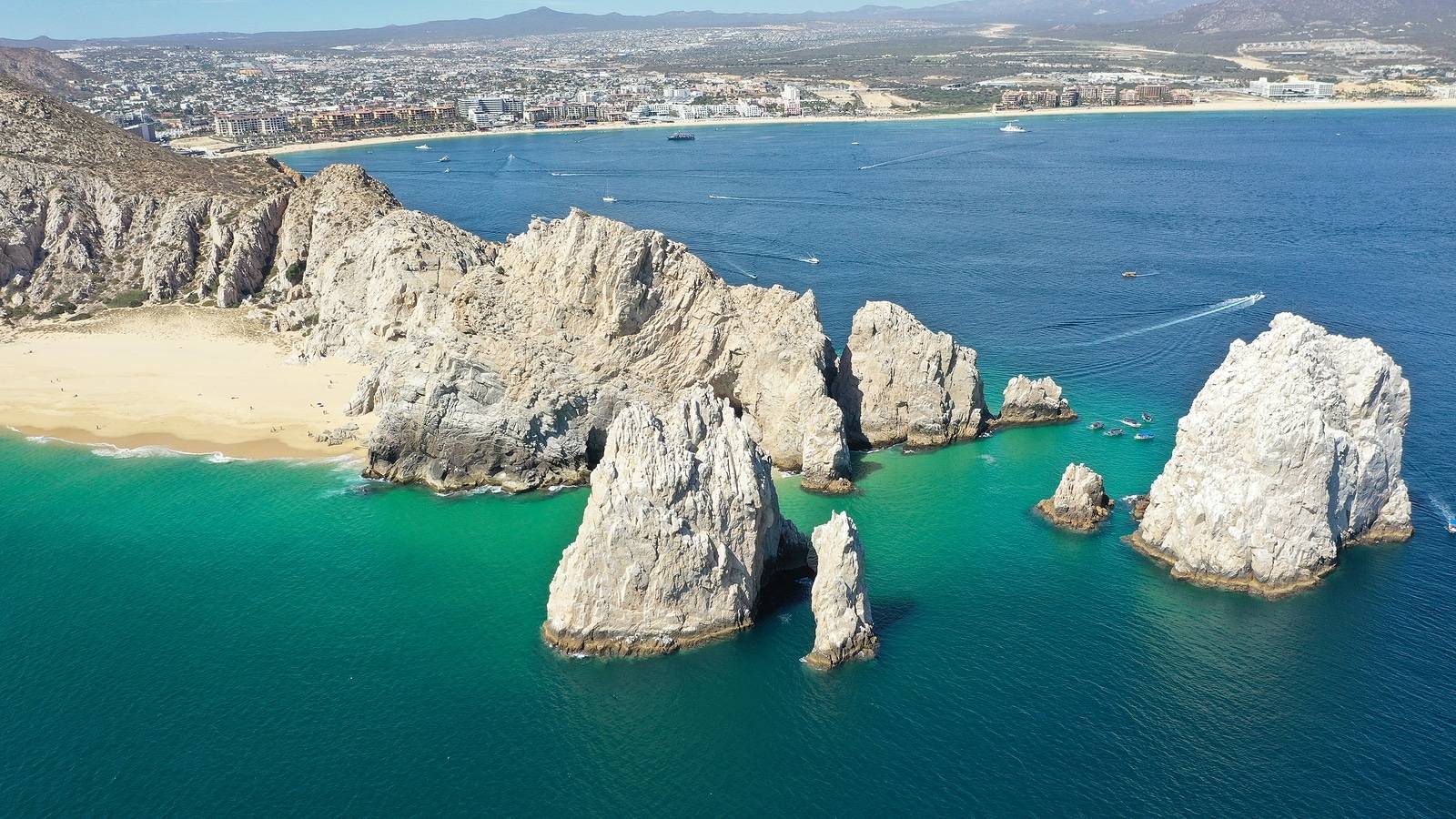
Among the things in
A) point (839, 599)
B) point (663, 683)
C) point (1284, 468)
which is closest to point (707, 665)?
point (663, 683)

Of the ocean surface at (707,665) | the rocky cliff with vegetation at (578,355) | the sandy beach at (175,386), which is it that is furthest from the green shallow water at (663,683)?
the sandy beach at (175,386)

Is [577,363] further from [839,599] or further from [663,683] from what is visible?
[839,599]

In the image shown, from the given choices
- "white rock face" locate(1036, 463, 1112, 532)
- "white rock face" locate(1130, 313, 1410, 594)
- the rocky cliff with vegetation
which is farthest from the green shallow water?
the rocky cliff with vegetation

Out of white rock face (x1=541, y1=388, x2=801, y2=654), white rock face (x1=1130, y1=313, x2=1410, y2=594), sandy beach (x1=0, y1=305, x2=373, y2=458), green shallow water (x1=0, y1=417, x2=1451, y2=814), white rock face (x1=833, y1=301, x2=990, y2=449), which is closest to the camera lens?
green shallow water (x1=0, y1=417, x2=1451, y2=814)

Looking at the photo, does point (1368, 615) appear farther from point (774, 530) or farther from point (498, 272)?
point (498, 272)

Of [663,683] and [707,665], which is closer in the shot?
[663,683]

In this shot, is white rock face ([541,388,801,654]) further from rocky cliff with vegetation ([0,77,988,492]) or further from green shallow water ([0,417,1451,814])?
rocky cliff with vegetation ([0,77,988,492])
